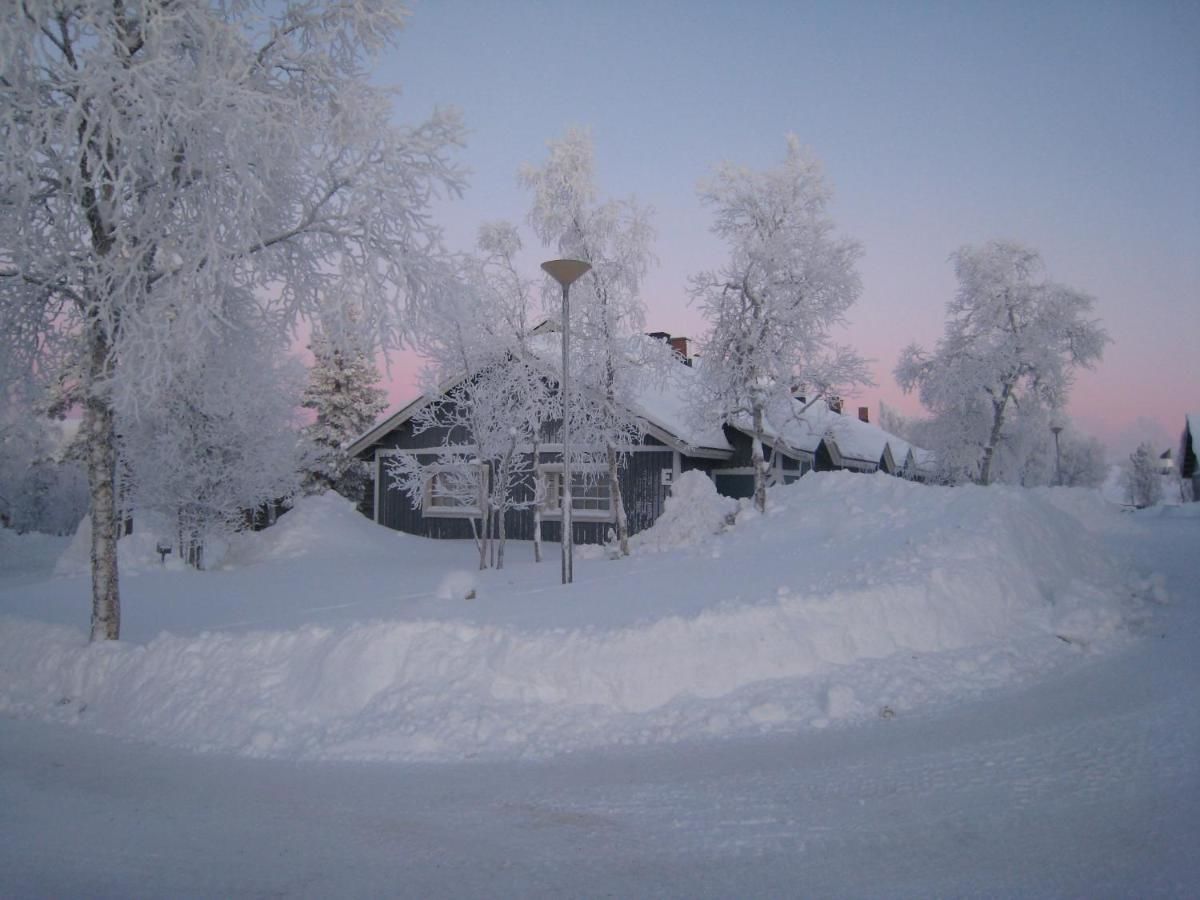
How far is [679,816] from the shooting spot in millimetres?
4387

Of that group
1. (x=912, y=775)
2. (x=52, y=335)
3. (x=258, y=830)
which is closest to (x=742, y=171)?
(x=52, y=335)

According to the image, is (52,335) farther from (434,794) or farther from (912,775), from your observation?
(912,775)

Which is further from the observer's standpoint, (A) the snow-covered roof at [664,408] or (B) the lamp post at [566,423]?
(A) the snow-covered roof at [664,408]

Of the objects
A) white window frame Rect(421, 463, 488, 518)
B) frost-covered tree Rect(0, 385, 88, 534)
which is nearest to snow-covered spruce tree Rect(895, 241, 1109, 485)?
white window frame Rect(421, 463, 488, 518)

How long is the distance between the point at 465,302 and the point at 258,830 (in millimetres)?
6068

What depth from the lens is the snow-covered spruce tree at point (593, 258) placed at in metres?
17.7

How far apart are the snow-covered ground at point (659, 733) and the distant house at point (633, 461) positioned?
875cm

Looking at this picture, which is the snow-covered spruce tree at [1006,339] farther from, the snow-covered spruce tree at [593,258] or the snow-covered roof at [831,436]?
the snow-covered spruce tree at [593,258]

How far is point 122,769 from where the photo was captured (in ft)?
18.7

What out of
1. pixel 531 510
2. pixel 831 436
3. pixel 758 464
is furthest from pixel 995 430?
pixel 531 510

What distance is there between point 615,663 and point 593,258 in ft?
42.0

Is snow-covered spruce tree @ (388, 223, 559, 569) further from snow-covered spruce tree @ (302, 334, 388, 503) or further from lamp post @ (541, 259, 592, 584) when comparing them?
snow-covered spruce tree @ (302, 334, 388, 503)

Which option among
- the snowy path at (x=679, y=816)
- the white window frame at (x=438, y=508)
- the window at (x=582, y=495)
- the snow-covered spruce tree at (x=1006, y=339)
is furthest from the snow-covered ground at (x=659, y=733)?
the snow-covered spruce tree at (x=1006, y=339)

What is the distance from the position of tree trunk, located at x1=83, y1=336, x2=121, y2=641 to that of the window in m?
13.3
